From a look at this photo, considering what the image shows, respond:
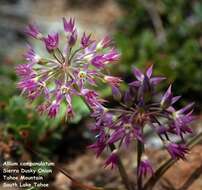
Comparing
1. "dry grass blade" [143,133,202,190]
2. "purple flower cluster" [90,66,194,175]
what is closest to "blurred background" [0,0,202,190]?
"dry grass blade" [143,133,202,190]

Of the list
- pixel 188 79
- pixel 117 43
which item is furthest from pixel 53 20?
pixel 188 79

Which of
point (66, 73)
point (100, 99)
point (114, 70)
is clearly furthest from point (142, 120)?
point (114, 70)

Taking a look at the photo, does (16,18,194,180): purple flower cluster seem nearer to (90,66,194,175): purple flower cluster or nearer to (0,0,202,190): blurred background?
(90,66,194,175): purple flower cluster

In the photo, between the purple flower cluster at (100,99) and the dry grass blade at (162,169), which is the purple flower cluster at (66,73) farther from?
the dry grass blade at (162,169)

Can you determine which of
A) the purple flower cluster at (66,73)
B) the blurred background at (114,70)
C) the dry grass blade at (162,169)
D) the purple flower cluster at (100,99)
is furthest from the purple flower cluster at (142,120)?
the blurred background at (114,70)

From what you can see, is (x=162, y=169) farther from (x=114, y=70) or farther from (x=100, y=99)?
(x=114, y=70)

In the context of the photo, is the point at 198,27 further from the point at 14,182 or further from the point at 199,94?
the point at 14,182
